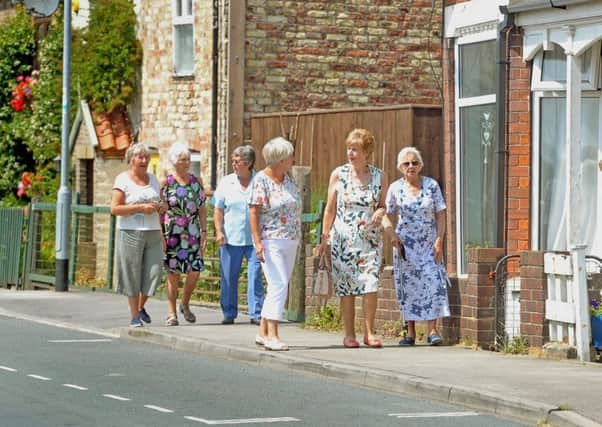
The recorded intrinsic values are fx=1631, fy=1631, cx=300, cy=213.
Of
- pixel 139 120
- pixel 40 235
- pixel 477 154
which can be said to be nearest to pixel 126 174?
pixel 477 154

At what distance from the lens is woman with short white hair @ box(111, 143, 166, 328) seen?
16.4 metres

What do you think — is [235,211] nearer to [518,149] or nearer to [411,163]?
[411,163]

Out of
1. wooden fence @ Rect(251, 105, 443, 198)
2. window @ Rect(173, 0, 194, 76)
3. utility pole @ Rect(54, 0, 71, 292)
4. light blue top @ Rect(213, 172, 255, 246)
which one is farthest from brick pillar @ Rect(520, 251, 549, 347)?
window @ Rect(173, 0, 194, 76)

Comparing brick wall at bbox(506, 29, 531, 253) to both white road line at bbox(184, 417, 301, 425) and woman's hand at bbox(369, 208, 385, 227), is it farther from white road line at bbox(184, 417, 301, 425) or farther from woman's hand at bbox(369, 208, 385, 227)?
white road line at bbox(184, 417, 301, 425)

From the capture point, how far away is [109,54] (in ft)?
88.4

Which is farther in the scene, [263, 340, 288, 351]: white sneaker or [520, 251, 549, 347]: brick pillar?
[263, 340, 288, 351]: white sneaker

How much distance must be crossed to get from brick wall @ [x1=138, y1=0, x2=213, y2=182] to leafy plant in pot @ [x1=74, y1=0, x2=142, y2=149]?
246 mm

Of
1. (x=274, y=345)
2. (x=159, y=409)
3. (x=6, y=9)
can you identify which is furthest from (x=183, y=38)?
(x=159, y=409)

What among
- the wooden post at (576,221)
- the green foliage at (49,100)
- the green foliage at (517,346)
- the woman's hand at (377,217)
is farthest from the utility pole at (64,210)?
the wooden post at (576,221)

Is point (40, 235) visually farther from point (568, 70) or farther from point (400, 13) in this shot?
point (568, 70)

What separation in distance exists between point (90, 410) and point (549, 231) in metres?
6.94

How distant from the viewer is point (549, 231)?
1648 centimetres

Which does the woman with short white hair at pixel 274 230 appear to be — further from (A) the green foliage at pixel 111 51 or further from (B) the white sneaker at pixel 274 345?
(A) the green foliage at pixel 111 51

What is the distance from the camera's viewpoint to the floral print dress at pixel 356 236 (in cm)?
1459
